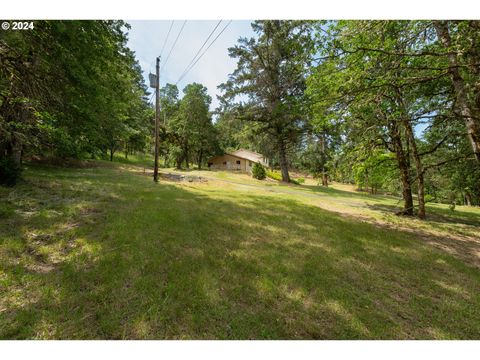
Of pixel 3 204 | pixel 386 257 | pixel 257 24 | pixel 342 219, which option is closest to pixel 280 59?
pixel 257 24

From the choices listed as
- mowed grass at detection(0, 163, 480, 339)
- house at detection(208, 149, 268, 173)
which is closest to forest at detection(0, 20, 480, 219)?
mowed grass at detection(0, 163, 480, 339)

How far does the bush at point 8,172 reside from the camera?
7.20 metres

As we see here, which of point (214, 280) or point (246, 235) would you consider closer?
point (214, 280)

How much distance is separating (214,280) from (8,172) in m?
9.09

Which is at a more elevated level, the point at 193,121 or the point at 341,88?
the point at 193,121

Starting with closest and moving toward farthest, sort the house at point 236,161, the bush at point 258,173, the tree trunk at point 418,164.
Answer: the tree trunk at point 418,164 < the bush at point 258,173 < the house at point 236,161

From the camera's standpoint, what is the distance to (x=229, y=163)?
131ft

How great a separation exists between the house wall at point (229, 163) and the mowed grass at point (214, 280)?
109 feet

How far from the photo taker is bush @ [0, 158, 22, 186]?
7.20m

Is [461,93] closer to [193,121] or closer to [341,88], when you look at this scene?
Result: [341,88]

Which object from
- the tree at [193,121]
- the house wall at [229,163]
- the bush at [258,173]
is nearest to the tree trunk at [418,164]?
the bush at [258,173]

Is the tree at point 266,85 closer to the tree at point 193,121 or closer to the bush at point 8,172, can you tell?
the tree at point 193,121

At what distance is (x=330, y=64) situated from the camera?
536cm

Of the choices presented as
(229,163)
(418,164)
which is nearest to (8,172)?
(418,164)
